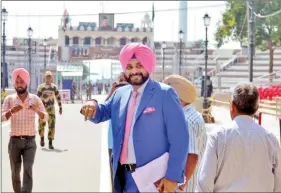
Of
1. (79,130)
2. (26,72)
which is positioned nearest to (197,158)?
(26,72)

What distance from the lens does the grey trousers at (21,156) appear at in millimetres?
5789

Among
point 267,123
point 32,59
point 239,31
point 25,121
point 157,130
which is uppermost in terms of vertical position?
point 239,31

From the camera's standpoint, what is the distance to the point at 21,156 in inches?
236

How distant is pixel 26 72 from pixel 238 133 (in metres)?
1.81

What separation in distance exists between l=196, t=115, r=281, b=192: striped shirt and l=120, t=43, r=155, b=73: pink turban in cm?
45

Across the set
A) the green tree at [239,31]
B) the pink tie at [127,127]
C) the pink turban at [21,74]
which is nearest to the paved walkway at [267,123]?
the pink turban at [21,74]

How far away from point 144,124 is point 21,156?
3.18 m

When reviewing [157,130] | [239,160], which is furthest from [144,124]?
[239,160]

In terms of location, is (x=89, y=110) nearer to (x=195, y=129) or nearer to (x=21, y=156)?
(x=195, y=129)

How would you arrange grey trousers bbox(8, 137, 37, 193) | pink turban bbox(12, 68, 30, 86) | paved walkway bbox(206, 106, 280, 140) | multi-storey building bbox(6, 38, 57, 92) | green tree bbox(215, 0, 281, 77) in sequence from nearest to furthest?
pink turban bbox(12, 68, 30, 86) < multi-storey building bbox(6, 38, 57, 92) < grey trousers bbox(8, 137, 37, 193) < paved walkway bbox(206, 106, 280, 140) < green tree bbox(215, 0, 281, 77)

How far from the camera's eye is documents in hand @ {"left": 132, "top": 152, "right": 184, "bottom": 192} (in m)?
3.08

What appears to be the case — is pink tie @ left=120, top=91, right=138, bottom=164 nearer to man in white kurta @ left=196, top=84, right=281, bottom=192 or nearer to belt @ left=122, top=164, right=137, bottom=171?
belt @ left=122, top=164, right=137, bottom=171

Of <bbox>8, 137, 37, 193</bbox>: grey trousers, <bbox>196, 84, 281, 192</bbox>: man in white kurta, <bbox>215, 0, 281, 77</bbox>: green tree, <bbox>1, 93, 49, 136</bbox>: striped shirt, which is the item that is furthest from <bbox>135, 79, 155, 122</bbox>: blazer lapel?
→ <bbox>215, 0, 281, 77</bbox>: green tree

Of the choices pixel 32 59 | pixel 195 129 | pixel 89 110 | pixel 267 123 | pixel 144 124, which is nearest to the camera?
pixel 144 124
